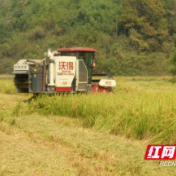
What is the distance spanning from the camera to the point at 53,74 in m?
12.5

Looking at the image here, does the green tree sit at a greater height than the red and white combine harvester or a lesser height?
greater

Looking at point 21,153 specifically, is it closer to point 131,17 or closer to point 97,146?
point 97,146

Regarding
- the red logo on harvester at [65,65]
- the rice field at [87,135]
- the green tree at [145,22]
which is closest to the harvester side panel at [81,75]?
the red logo on harvester at [65,65]

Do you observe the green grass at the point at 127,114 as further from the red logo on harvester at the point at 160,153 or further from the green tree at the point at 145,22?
the green tree at the point at 145,22

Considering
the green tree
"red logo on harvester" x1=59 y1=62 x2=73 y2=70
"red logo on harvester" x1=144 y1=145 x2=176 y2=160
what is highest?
the green tree

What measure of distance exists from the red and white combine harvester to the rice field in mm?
1816

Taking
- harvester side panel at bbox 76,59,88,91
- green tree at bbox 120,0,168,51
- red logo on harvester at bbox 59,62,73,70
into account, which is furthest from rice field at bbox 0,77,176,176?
green tree at bbox 120,0,168,51

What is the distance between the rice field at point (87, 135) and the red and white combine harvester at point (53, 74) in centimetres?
182

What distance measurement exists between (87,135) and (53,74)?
5.63 metres

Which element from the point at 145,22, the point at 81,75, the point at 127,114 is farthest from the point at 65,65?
the point at 145,22

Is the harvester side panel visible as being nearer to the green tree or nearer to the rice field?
the rice field

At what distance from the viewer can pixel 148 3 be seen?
54156 mm

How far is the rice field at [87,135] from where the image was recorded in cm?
539

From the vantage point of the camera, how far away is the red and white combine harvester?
12.3m
